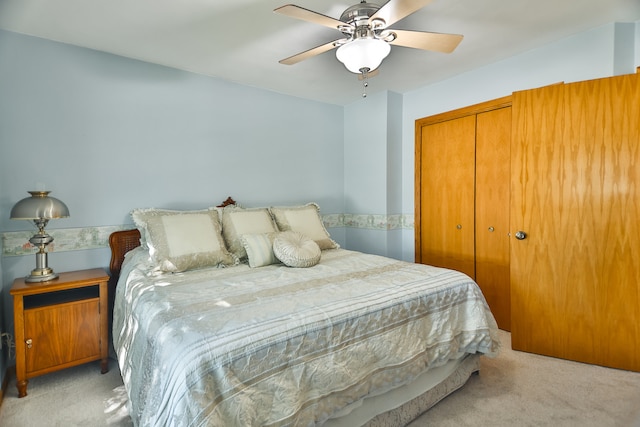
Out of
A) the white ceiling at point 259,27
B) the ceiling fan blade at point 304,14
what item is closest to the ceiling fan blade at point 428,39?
the white ceiling at point 259,27

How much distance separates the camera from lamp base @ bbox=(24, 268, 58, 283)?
6.64 ft

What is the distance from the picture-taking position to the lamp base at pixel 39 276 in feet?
6.64

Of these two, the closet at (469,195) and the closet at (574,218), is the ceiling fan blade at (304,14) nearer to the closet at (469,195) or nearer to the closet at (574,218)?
the closet at (574,218)

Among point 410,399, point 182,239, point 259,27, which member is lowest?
point 410,399

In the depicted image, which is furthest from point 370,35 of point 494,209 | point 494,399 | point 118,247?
point 118,247

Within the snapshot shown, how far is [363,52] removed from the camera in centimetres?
166

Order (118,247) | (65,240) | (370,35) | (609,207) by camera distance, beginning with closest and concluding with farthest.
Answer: (370,35), (609,207), (65,240), (118,247)

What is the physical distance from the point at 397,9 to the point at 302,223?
6.03ft

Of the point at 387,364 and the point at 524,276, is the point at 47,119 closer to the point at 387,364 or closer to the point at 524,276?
the point at 387,364

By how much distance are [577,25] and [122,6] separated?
304 cm

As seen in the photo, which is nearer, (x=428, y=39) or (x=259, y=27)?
(x=428, y=39)

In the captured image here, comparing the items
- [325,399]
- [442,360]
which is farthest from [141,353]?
[442,360]

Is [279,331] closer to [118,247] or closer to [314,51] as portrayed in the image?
[314,51]

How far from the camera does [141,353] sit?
1388mm
